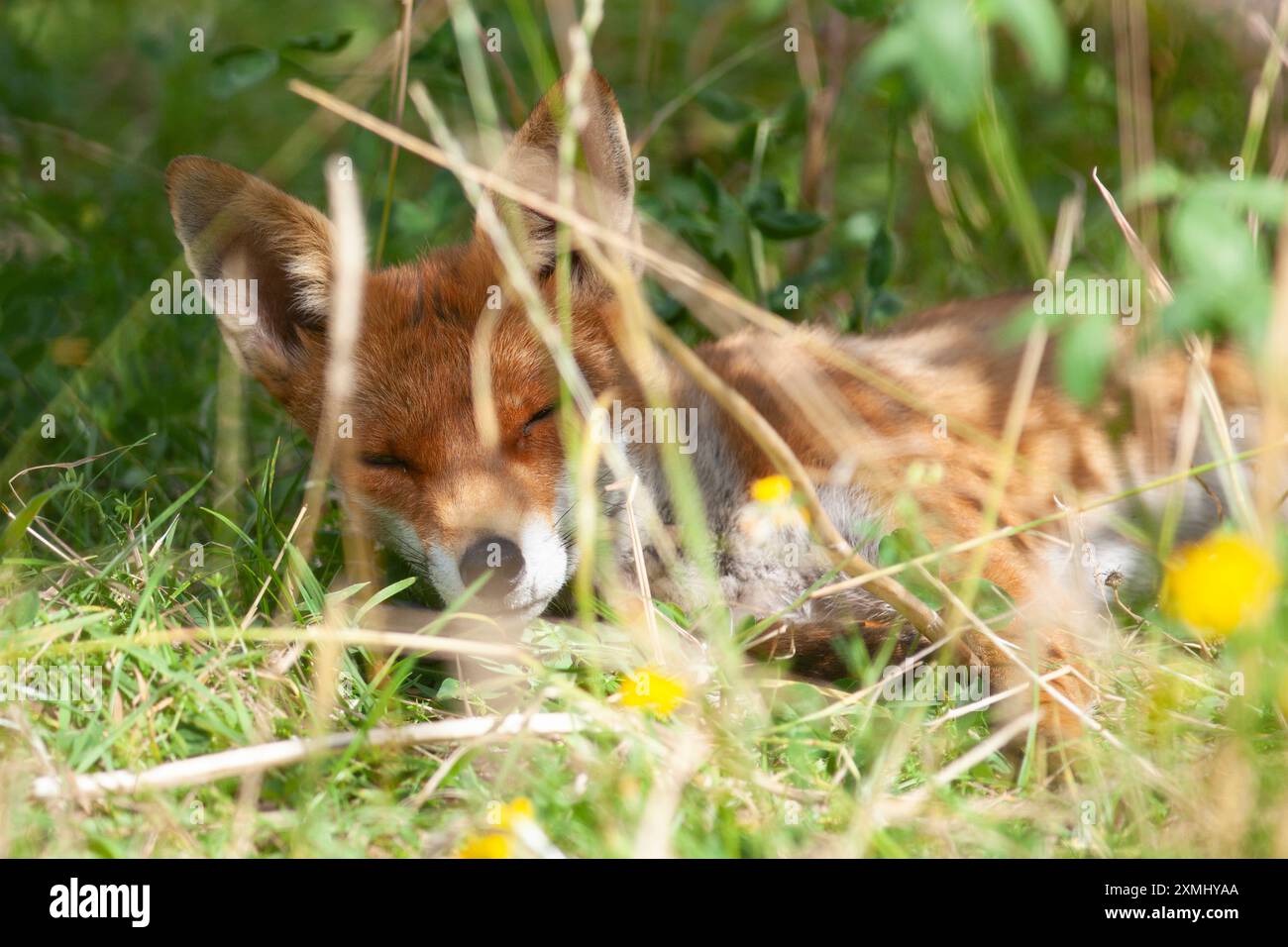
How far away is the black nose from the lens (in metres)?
3.32

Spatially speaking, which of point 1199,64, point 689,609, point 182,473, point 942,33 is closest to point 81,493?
point 182,473

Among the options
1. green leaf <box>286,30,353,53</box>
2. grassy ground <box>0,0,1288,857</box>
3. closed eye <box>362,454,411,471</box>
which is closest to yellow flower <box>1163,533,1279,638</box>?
grassy ground <box>0,0,1288,857</box>

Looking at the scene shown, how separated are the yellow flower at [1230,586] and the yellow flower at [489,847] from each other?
4.67ft

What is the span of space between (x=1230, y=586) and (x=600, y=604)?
1.83 metres

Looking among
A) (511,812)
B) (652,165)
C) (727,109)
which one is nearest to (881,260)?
(727,109)

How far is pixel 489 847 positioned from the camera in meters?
2.38

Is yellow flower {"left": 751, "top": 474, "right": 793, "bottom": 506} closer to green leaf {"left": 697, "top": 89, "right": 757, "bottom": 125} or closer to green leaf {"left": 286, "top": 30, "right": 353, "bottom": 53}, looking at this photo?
green leaf {"left": 697, "top": 89, "right": 757, "bottom": 125}

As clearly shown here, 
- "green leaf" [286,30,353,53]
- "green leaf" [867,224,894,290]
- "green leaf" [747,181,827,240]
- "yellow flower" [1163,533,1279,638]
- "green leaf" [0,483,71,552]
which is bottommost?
"yellow flower" [1163,533,1279,638]

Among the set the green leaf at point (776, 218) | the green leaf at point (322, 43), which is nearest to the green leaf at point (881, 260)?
the green leaf at point (776, 218)

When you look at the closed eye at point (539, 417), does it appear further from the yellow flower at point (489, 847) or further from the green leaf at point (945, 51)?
the green leaf at point (945, 51)

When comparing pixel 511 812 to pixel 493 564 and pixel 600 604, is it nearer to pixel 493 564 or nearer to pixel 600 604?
pixel 493 564

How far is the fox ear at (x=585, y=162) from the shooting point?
11.6 feet

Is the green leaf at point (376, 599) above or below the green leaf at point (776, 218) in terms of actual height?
below

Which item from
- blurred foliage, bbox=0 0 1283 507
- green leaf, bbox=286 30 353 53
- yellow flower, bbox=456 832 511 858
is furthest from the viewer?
blurred foliage, bbox=0 0 1283 507
